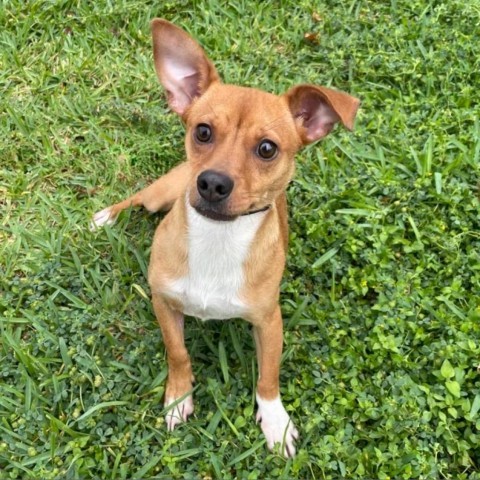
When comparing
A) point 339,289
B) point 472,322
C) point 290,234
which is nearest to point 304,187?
point 290,234

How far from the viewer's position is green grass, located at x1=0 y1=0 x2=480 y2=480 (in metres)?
3.70

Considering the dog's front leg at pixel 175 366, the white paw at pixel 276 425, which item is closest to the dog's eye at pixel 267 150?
the dog's front leg at pixel 175 366

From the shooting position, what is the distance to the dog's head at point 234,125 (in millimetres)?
2998

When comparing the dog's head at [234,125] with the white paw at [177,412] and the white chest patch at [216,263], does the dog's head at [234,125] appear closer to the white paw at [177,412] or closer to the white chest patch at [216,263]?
the white chest patch at [216,263]

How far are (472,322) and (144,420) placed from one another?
2.29 m

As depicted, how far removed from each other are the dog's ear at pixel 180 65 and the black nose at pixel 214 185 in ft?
2.34

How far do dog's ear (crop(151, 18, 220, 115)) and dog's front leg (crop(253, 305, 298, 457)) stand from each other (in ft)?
4.56

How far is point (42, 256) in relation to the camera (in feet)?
14.6

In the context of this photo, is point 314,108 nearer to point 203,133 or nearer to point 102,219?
point 203,133

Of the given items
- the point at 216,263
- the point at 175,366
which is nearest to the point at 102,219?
the point at 175,366

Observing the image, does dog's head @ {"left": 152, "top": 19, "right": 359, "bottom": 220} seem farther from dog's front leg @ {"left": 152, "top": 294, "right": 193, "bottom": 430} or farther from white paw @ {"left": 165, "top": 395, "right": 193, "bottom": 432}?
white paw @ {"left": 165, "top": 395, "right": 193, "bottom": 432}

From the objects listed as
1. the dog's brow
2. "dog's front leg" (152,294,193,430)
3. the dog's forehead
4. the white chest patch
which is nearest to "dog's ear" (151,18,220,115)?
the dog's forehead

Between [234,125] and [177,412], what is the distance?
1865 mm

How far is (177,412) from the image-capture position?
12.5 feet
